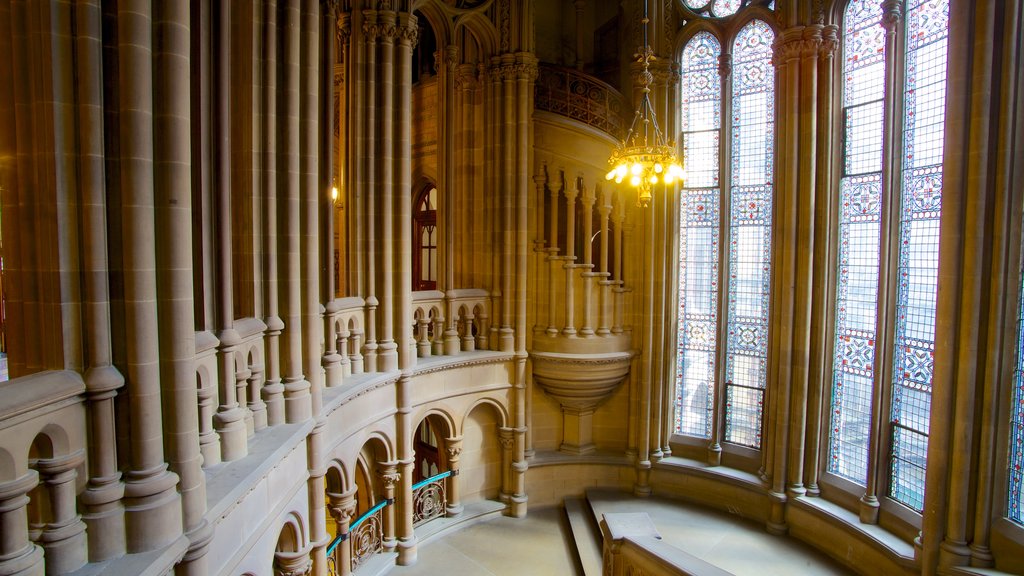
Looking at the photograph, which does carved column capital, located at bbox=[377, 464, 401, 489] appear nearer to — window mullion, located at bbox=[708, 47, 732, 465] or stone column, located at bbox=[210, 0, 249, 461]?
stone column, located at bbox=[210, 0, 249, 461]

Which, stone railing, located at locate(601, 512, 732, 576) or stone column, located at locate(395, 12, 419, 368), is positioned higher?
stone column, located at locate(395, 12, 419, 368)

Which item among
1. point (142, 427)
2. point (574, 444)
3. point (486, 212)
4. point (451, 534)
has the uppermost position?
point (486, 212)

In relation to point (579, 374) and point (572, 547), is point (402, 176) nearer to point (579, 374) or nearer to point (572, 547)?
point (579, 374)

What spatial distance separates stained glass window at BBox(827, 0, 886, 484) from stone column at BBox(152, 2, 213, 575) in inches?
314

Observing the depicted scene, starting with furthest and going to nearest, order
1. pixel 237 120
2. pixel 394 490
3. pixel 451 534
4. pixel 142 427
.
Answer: pixel 451 534 → pixel 394 490 → pixel 237 120 → pixel 142 427

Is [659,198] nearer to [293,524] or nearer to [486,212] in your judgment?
[486,212]

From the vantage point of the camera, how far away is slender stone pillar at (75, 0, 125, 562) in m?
3.10

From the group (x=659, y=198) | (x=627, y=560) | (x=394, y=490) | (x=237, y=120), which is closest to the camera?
(x=237, y=120)

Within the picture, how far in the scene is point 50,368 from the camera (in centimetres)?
305

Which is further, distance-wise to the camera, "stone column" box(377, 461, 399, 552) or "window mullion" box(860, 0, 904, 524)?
"stone column" box(377, 461, 399, 552)

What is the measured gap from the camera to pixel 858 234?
28.2ft

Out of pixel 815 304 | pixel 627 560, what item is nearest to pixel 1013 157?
pixel 815 304

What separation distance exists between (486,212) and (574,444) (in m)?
4.16

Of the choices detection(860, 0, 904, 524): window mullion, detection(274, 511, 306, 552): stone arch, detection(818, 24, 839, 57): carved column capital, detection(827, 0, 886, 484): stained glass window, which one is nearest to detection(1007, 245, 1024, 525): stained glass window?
detection(860, 0, 904, 524): window mullion
